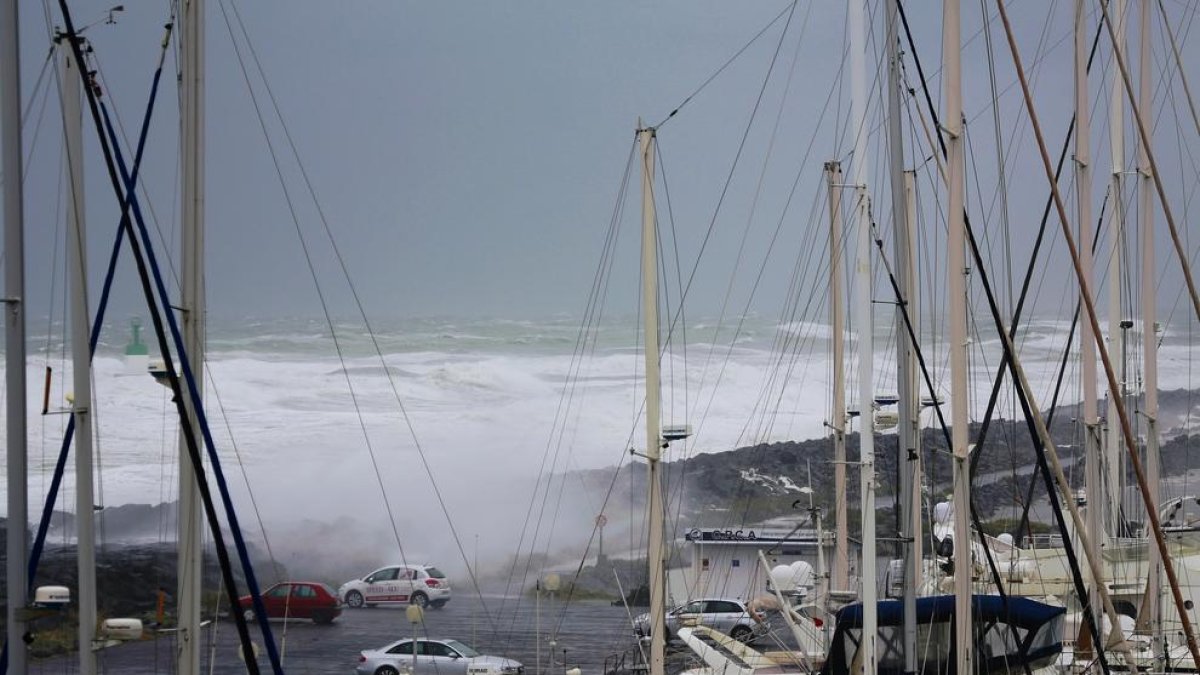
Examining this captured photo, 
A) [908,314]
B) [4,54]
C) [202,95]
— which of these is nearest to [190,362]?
[202,95]

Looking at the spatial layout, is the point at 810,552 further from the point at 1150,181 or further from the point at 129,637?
the point at 129,637

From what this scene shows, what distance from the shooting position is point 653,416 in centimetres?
1413

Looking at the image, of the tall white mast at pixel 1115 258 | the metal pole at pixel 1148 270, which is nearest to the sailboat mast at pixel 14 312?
the tall white mast at pixel 1115 258

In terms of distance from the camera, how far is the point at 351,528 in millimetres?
40188

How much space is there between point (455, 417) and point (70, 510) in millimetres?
9799

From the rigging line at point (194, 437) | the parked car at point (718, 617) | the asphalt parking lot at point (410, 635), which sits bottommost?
the asphalt parking lot at point (410, 635)

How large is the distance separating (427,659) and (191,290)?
13.9 metres

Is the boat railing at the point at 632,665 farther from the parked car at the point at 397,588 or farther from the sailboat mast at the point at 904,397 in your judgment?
the parked car at the point at 397,588

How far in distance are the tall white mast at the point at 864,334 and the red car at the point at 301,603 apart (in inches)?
737

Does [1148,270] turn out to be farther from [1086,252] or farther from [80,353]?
[80,353]

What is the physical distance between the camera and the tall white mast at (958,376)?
12.8m

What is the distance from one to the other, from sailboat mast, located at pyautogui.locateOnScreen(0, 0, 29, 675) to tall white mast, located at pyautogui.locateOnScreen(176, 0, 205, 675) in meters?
2.20

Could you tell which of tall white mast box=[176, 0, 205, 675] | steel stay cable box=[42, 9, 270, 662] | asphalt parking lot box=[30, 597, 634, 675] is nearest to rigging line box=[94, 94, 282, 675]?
steel stay cable box=[42, 9, 270, 662]

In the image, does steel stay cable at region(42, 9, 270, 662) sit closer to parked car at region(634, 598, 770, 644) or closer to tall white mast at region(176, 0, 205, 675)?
tall white mast at region(176, 0, 205, 675)
